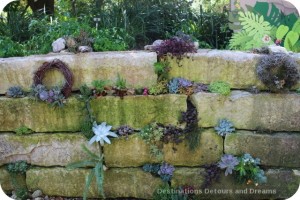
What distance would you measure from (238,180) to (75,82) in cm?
229

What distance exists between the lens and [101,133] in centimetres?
415

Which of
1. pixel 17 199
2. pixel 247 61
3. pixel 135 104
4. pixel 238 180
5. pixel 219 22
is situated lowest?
pixel 17 199

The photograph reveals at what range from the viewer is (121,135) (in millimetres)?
4266

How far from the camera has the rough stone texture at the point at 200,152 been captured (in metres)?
4.23

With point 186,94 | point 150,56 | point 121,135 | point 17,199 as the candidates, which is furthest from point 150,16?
point 17,199

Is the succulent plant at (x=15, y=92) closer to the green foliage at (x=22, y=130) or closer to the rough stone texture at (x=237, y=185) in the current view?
the green foliage at (x=22, y=130)

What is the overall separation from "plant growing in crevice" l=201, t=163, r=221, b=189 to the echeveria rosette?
1193mm

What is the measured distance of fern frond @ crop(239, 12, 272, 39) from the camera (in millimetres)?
4477

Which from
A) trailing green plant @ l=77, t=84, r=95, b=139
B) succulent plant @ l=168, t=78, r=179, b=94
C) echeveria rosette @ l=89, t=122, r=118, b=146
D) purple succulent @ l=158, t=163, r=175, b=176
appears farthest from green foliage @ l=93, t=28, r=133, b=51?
purple succulent @ l=158, t=163, r=175, b=176

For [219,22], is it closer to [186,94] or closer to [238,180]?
[186,94]

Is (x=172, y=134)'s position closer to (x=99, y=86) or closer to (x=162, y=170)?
(x=162, y=170)

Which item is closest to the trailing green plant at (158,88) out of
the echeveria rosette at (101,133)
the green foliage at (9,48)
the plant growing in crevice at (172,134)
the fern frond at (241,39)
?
the plant growing in crevice at (172,134)

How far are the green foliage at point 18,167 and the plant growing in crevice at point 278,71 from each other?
3.09 m

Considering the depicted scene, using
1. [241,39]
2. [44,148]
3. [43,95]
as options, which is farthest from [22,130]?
[241,39]
